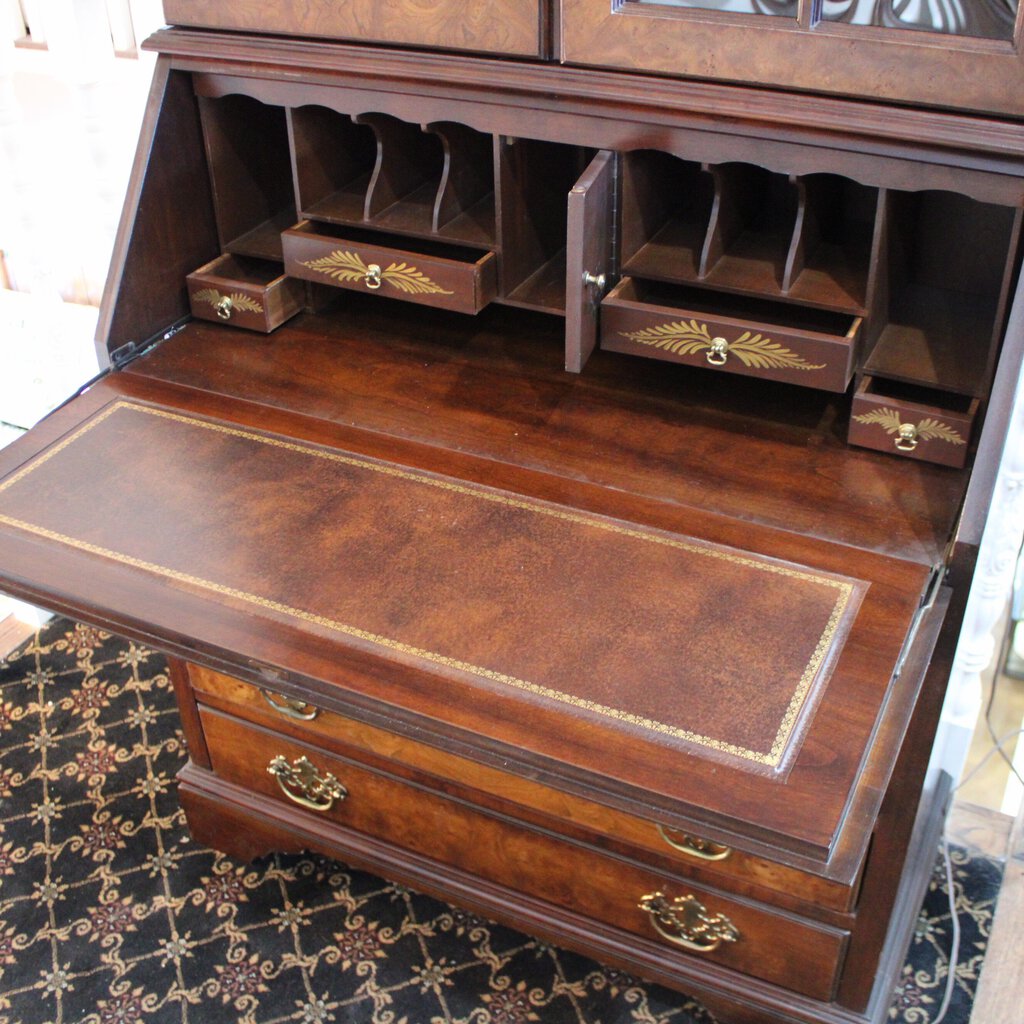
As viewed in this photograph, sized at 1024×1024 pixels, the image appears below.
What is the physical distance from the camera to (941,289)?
1487mm

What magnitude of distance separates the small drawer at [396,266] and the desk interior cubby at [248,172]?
95 millimetres

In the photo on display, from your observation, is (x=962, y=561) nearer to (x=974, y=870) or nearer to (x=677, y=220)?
(x=677, y=220)

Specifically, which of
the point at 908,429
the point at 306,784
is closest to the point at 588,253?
the point at 908,429

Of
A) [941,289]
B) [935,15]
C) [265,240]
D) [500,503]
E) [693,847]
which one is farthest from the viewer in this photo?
[265,240]

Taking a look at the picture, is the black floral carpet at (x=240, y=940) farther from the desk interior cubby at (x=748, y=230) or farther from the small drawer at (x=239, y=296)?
the desk interior cubby at (x=748, y=230)

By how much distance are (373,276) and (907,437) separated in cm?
68

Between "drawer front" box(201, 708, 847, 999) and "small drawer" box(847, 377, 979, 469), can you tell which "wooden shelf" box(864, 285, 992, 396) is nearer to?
"small drawer" box(847, 377, 979, 469)

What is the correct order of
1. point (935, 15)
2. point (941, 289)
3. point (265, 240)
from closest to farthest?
point (935, 15), point (941, 289), point (265, 240)

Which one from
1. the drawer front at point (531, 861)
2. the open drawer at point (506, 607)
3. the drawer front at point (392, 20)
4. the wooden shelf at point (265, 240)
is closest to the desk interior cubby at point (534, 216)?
the drawer front at point (392, 20)

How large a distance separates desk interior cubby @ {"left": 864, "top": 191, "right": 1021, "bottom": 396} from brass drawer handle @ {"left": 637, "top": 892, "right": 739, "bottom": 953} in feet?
2.05

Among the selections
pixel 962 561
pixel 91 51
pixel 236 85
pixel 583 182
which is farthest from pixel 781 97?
pixel 91 51

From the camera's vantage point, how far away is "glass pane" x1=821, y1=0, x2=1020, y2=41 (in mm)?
1133

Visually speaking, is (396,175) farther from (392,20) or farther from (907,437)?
(907,437)

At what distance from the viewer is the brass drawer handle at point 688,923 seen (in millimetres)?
1354
